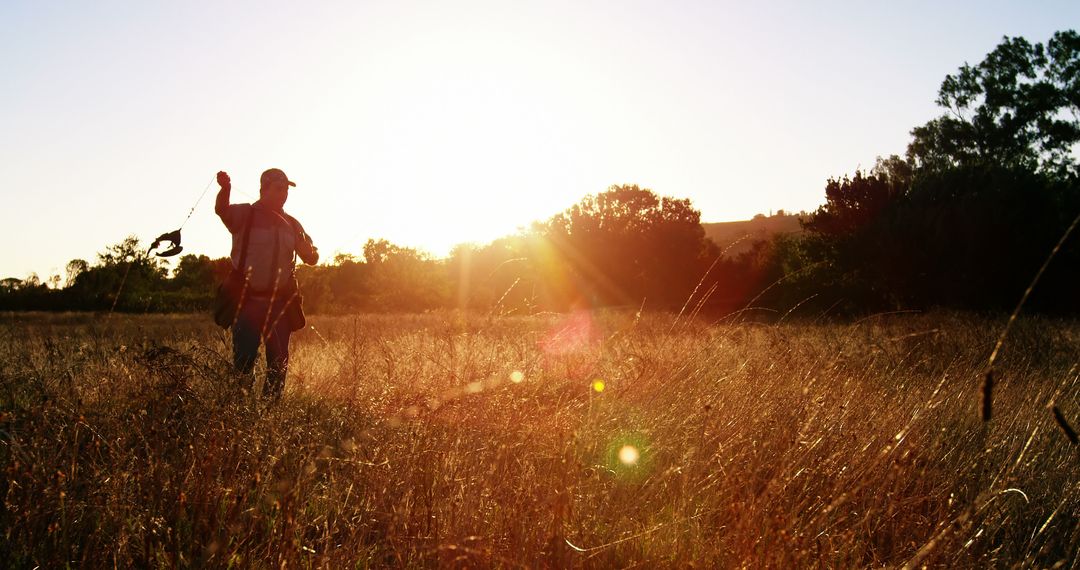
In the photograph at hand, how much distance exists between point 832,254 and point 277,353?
21.4m

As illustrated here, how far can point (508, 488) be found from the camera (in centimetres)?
281

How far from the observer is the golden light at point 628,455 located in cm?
341

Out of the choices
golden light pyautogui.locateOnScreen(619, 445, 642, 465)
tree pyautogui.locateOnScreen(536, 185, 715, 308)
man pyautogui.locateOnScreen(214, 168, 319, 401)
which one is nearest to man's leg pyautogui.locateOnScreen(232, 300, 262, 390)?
man pyautogui.locateOnScreen(214, 168, 319, 401)

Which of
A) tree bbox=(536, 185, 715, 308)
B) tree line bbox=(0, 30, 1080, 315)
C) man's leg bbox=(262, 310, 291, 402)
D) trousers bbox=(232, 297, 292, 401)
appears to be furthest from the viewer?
tree bbox=(536, 185, 715, 308)

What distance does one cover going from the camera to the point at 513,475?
117 inches

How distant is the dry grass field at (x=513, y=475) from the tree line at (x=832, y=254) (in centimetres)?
161

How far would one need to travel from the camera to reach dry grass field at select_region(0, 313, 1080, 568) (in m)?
2.34

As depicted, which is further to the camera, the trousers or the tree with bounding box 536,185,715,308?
the tree with bounding box 536,185,715,308

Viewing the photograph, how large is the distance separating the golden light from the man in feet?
7.69

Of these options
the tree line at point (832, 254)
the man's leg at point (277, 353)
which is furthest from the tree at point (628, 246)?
the man's leg at point (277, 353)

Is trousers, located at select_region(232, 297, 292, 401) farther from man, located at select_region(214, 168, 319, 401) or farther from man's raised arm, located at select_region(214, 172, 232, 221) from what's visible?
man's raised arm, located at select_region(214, 172, 232, 221)

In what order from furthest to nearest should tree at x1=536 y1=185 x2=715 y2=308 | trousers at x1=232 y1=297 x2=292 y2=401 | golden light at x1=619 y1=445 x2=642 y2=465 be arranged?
tree at x1=536 y1=185 x2=715 y2=308 → trousers at x1=232 y1=297 x2=292 y2=401 → golden light at x1=619 y1=445 x2=642 y2=465

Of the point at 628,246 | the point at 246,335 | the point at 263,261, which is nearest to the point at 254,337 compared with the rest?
the point at 246,335

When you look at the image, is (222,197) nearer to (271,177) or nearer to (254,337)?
(271,177)
